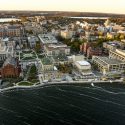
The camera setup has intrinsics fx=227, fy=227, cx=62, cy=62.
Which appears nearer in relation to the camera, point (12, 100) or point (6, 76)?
point (12, 100)

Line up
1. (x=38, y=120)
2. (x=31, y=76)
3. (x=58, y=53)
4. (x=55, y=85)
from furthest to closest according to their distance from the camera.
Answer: (x=58, y=53) < (x=31, y=76) < (x=55, y=85) < (x=38, y=120)

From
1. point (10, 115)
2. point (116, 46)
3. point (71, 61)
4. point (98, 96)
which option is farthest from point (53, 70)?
point (116, 46)

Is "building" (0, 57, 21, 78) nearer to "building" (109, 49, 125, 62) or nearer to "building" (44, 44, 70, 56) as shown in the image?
"building" (44, 44, 70, 56)

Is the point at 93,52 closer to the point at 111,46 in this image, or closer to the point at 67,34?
the point at 111,46

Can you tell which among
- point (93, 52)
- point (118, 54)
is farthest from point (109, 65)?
point (93, 52)

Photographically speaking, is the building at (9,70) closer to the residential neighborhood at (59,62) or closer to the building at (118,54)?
the residential neighborhood at (59,62)

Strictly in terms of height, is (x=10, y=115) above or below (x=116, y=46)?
below

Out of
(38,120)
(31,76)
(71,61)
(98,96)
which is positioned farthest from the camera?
(71,61)

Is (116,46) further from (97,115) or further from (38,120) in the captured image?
(38,120)
